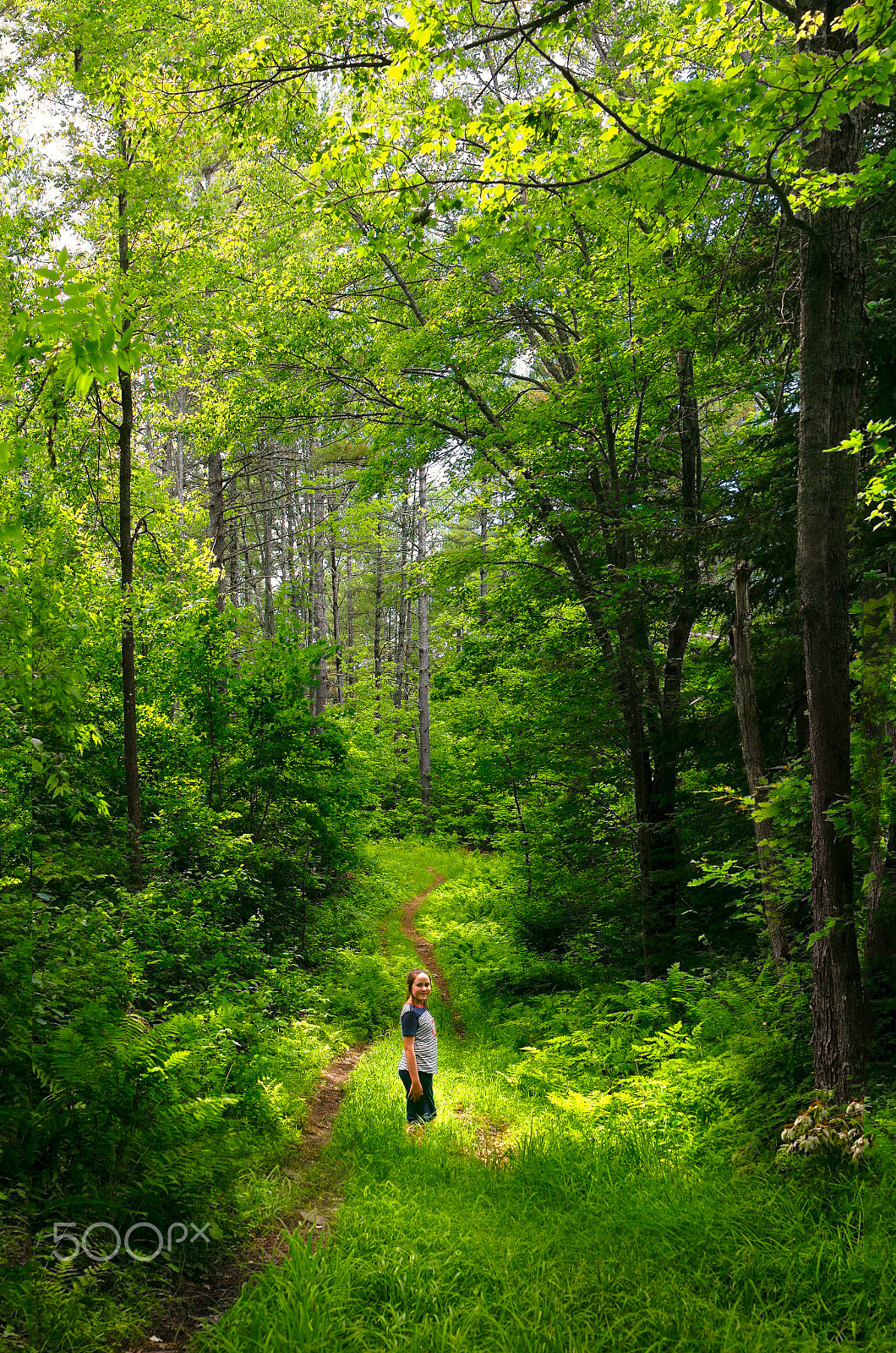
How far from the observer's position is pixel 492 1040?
900 cm

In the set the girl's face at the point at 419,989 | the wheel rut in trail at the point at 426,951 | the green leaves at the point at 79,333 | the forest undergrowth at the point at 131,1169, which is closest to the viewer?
the green leaves at the point at 79,333

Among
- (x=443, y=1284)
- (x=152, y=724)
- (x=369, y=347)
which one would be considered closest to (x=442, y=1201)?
(x=443, y=1284)

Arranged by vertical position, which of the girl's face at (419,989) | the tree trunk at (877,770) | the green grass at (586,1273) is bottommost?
the green grass at (586,1273)

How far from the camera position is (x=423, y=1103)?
5.54 m

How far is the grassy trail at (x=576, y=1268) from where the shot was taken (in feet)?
9.52

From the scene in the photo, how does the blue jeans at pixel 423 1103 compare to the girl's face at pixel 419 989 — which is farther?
the girl's face at pixel 419 989

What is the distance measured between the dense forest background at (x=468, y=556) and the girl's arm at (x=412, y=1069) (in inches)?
40.8

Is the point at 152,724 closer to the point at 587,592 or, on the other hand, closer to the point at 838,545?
the point at 587,592

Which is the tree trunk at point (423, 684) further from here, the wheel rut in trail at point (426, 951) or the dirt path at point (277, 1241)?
the dirt path at point (277, 1241)

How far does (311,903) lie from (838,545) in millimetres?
10013

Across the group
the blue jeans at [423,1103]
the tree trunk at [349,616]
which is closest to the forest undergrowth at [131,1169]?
the blue jeans at [423,1103]

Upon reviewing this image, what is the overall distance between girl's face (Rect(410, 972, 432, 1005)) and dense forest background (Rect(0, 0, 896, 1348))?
1.39m

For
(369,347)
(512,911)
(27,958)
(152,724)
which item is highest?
(369,347)

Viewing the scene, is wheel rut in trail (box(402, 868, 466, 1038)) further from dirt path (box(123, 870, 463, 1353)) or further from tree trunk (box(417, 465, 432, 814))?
tree trunk (box(417, 465, 432, 814))
